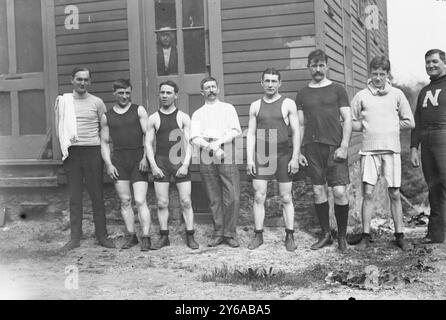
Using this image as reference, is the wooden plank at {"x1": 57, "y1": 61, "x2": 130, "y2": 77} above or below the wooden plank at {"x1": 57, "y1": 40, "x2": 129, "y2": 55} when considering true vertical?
below

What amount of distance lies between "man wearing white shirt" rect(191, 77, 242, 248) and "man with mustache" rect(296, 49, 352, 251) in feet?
2.71

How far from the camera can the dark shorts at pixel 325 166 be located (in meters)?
5.48

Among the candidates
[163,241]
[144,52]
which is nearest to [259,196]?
[163,241]

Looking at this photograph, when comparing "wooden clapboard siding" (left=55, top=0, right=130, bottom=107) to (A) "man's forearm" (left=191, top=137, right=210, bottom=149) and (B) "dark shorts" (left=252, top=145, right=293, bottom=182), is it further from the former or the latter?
(B) "dark shorts" (left=252, top=145, right=293, bottom=182)

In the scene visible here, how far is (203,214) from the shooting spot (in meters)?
6.86

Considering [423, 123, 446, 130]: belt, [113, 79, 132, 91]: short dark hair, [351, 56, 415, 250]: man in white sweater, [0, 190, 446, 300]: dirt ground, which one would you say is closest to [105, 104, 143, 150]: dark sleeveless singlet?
[113, 79, 132, 91]: short dark hair

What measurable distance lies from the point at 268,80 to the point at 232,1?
143cm

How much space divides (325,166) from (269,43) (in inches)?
70.4

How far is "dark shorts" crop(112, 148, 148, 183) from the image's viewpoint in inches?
229

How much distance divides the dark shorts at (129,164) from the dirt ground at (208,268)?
0.85 m

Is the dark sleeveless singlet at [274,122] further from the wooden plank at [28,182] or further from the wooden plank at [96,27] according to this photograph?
the wooden plank at [28,182]

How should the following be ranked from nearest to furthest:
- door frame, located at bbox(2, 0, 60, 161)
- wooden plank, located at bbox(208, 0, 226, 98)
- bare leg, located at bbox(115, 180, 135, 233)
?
bare leg, located at bbox(115, 180, 135, 233) < wooden plank, located at bbox(208, 0, 226, 98) < door frame, located at bbox(2, 0, 60, 161)

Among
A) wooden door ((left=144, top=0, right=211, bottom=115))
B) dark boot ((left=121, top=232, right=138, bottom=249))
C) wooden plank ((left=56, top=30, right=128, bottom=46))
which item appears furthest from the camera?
wooden plank ((left=56, top=30, right=128, bottom=46))

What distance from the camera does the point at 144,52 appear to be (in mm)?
6801
